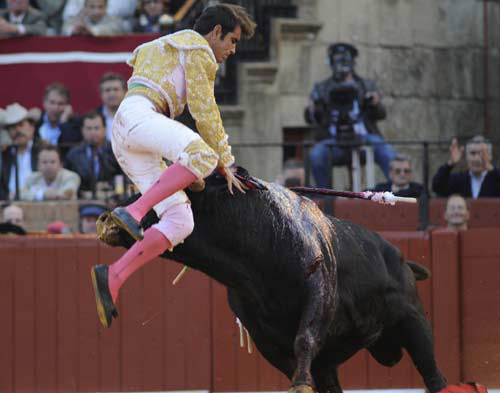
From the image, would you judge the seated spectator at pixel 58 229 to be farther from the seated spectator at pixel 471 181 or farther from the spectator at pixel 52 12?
the seated spectator at pixel 471 181

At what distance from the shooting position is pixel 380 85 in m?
15.1

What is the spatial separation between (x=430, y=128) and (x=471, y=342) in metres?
5.57

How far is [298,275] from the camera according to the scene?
7.09 metres

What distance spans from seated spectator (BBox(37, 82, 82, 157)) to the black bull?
4737mm

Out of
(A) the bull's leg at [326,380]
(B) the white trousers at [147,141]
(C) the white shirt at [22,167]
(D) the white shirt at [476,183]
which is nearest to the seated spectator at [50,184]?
(C) the white shirt at [22,167]

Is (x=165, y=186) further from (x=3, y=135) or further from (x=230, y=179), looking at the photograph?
(x=3, y=135)

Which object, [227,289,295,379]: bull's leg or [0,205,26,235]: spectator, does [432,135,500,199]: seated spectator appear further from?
[227,289,295,379]: bull's leg

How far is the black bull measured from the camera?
22.8 feet

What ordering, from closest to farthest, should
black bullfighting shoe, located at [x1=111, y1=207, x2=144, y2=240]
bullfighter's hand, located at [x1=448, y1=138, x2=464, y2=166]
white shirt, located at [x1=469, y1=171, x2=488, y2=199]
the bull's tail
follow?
black bullfighting shoe, located at [x1=111, y1=207, x2=144, y2=240]
the bull's tail
bullfighter's hand, located at [x1=448, y1=138, x2=464, y2=166]
white shirt, located at [x1=469, y1=171, x2=488, y2=199]

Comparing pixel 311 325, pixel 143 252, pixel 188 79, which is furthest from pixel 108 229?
pixel 311 325

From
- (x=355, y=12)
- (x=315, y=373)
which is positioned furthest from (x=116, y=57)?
(x=315, y=373)

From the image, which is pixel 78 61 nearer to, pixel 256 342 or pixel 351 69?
pixel 351 69

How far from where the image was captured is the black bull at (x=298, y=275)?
22.8 ft

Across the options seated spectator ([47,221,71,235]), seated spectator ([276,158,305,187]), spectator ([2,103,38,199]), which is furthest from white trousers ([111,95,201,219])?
spectator ([2,103,38,199])
